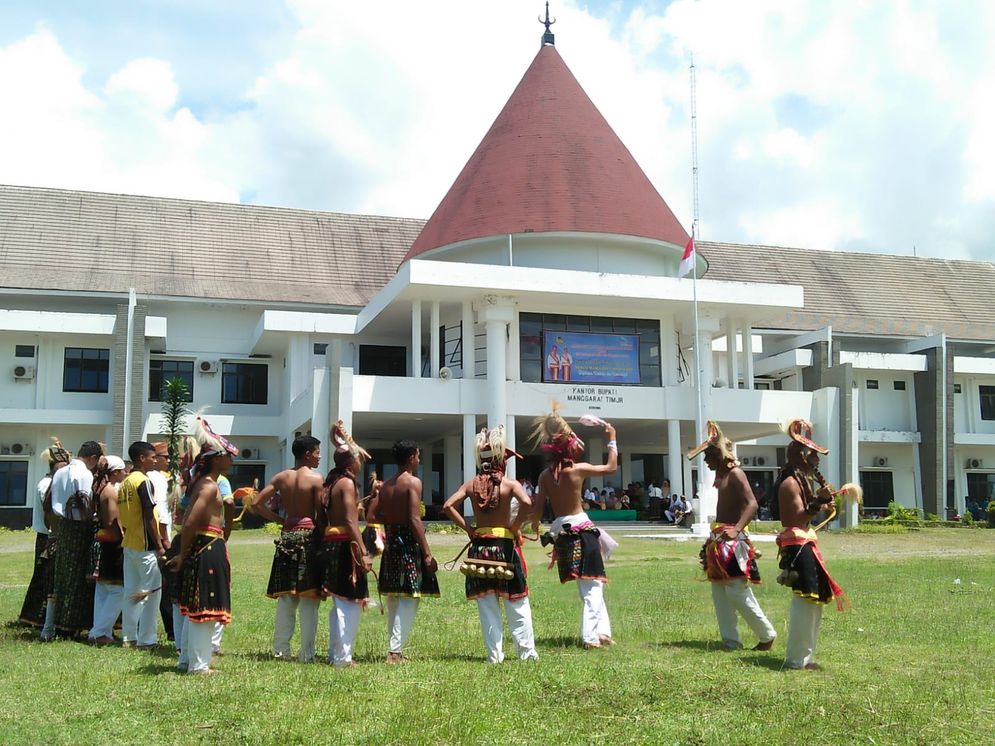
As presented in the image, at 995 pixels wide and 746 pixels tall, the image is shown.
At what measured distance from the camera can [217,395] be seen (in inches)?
1193

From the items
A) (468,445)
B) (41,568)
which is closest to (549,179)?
(468,445)

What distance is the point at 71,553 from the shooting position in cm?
808

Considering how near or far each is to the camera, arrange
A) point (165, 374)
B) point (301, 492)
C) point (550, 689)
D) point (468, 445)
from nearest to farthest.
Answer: point (550, 689) < point (301, 492) < point (468, 445) < point (165, 374)

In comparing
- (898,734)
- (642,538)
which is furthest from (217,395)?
(898,734)

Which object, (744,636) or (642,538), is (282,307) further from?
(744,636)

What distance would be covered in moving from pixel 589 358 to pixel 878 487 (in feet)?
49.8

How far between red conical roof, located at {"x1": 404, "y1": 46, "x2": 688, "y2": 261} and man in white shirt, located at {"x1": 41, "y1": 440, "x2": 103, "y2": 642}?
18494mm

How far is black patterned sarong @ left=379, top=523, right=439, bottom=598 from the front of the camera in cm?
673

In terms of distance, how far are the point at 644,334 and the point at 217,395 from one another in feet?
41.1

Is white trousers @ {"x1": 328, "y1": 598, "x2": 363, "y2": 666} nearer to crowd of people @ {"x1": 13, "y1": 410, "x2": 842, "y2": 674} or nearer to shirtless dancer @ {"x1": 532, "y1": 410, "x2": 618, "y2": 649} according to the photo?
crowd of people @ {"x1": 13, "y1": 410, "x2": 842, "y2": 674}

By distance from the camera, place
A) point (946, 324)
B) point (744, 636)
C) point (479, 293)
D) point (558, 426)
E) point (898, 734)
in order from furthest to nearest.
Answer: point (946, 324), point (479, 293), point (744, 636), point (558, 426), point (898, 734)

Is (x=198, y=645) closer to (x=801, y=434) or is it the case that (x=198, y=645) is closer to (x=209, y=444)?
(x=209, y=444)

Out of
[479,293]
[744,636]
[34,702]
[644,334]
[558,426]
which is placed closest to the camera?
[34,702]

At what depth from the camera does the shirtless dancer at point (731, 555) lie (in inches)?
279
